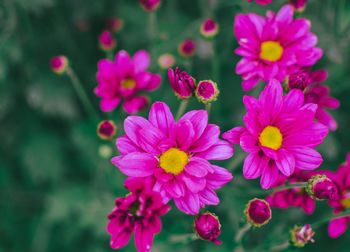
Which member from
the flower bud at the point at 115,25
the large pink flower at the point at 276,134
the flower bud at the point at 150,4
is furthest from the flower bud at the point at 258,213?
the flower bud at the point at 115,25

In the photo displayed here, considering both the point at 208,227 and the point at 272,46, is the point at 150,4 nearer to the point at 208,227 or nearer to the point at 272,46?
the point at 272,46

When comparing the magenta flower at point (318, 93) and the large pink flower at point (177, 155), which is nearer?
the large pink flower at point (177, 155)

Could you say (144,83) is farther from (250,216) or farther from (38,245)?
(38,245)

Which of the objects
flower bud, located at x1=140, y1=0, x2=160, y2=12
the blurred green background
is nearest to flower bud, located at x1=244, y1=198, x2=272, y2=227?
the blurred green background

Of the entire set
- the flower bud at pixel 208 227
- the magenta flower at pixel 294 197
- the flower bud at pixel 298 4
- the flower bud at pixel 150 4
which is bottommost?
the magenta flower at pixel 294 197

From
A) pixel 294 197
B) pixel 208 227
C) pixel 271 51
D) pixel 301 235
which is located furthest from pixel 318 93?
pixel 208 227

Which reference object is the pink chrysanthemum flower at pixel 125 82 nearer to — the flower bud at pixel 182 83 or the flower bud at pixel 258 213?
the flower bud at pixel 182 83

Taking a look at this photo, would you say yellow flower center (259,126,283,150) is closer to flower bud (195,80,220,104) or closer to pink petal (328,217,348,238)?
flower bud (195,80,220,104)
